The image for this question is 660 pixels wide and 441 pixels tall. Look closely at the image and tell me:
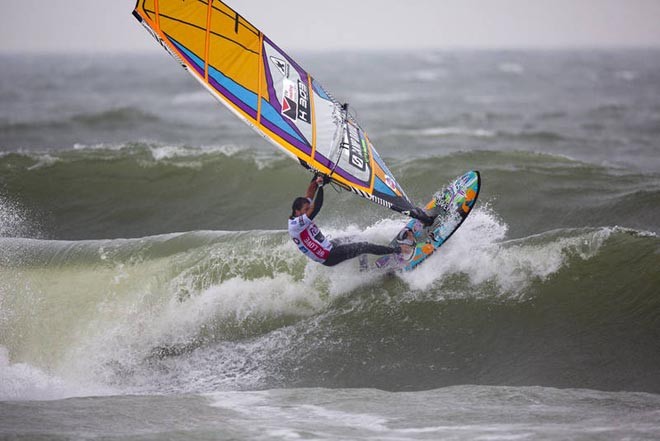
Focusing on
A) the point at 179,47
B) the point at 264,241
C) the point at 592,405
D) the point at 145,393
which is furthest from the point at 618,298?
the point at 179,47

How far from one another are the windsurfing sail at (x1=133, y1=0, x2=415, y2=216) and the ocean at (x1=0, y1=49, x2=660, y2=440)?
2.63 feet

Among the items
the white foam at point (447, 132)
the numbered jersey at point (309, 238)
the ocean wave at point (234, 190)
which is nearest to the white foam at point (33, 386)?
the numbered jersey at point (309, 238)

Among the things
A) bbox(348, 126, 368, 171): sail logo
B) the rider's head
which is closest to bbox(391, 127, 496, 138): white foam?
bbox(348, 126, 368, 171): sail logo

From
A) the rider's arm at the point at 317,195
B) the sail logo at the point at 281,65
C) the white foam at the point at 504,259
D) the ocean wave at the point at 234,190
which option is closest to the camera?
the rider's arm at the point at 317,195

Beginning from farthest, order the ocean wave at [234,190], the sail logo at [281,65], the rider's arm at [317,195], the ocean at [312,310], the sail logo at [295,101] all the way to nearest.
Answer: the ocean wave at [234,190] < the sail logo at [281,65] < the sail logo at [295,101] < the rider's arm at [317,195] < the ocean at [312,310]

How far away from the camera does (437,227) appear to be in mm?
7320

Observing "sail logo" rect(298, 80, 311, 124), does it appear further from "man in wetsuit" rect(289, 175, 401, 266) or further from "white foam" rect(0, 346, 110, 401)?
"white foam" rect(0, 346, 110, 401)

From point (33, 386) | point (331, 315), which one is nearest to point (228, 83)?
point (331, 315)

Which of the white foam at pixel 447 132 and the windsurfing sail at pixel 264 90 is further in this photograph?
the white foam at pixel 447 132

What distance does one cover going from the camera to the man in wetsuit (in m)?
6.70

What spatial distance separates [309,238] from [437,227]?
4.46 ft

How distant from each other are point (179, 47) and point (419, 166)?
545cm

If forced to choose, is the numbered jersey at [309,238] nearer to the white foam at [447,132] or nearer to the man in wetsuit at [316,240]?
the man in wetsuit at [316,240]

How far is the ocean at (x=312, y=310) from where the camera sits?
5270 mm
